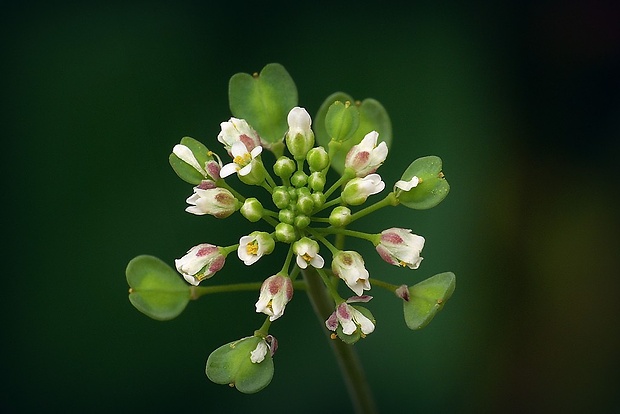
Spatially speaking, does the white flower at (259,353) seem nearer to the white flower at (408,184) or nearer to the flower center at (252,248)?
the flower center at (252,248)

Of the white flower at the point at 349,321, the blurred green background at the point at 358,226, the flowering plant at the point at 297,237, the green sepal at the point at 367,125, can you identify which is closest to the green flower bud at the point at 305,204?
the flowering plant at the point at 297,237

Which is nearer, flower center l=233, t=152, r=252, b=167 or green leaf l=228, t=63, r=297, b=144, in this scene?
flower center l=233, t=152, r=252, b=167

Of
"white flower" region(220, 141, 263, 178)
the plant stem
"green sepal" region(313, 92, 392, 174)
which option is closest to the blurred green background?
the plant stem

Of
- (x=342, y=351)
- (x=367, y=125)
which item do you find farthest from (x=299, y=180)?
(x=342, y=351)

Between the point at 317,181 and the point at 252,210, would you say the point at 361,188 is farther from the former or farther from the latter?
the point at 252,210

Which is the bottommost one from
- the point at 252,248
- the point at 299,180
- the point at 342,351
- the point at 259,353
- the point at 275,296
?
the point at 342,351

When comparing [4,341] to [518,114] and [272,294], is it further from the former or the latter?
[518,114]

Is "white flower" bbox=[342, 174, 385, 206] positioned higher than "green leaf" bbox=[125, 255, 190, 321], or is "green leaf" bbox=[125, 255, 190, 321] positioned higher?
"white flower" bbox=[342, 174, 385, 206]

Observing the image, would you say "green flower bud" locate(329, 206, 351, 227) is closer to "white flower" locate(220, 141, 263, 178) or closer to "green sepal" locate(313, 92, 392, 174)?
"white flower" locate(220, 141, 263, 178)
